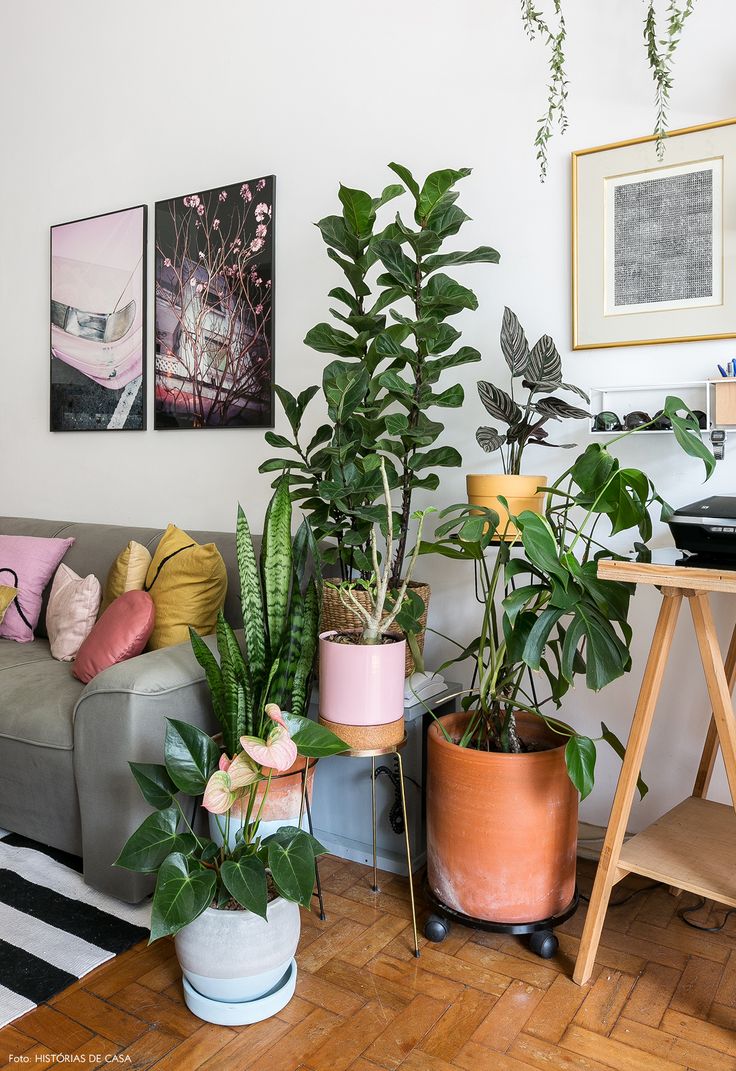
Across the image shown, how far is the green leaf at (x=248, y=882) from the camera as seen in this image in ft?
4.96

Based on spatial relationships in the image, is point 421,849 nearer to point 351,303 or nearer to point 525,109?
point 351,303

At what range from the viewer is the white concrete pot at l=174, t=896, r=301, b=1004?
5.21ft

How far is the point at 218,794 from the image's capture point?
63.1 inches

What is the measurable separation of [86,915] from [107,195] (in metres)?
2.71

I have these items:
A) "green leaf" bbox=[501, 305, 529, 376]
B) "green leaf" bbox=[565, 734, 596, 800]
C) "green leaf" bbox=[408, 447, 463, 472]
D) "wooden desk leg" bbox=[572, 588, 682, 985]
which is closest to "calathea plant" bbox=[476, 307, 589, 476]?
"green leaf" bbox=[501, 305, 529, 376]

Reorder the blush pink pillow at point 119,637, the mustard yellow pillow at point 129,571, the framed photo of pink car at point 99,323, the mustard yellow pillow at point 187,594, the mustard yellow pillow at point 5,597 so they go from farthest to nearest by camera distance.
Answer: the framed photo of pink car at point 99,323, the mustard yellow pillow at point 5,597, the mustard yellow pillow at point 129,571, the mustard yellow pillow at point 187,594, the blush pink pillow at point 119,637

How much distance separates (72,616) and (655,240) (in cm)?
208

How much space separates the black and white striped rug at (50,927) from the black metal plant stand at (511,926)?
670 mm

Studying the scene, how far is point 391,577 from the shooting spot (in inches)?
89.6

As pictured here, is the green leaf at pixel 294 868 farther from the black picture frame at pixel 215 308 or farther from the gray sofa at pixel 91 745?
the black picture frame at pixel 215 308

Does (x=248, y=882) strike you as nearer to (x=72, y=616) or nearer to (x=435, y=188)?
(x=72, y=616)

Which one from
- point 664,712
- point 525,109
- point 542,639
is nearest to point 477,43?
point 525,109

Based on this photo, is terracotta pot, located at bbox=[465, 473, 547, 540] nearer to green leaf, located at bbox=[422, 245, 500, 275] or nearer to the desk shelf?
green leaf, located at bbox=[422, 245, 500, 275]

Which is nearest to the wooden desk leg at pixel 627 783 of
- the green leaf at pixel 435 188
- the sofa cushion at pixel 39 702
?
the green leaf at pixel 435 188
